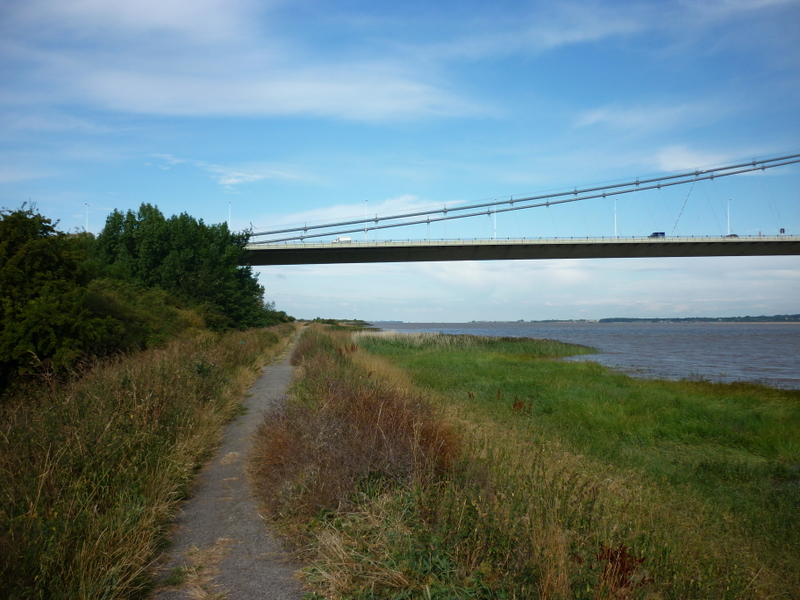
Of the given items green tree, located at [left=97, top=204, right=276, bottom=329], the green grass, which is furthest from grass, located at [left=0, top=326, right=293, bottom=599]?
green tree, located at [left=97, top=204, right=276, bottom=329]

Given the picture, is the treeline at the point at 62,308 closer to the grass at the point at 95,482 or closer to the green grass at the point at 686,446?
the grass at the point at 95,482

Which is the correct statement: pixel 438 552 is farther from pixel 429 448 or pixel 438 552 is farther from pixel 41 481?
pixel 41 481

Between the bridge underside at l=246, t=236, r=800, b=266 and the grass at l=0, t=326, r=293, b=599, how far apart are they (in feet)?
138

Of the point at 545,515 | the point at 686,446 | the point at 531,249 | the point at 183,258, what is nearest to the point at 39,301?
the point at 545,515

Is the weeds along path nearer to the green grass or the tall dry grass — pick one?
the tall dry grass

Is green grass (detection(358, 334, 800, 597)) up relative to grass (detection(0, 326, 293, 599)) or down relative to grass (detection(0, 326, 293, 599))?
down

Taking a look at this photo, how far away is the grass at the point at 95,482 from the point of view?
3.60 m

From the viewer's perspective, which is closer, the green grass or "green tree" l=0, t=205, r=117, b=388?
the green grass

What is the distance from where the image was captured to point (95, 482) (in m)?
5.03

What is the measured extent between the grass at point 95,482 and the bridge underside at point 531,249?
138 feet

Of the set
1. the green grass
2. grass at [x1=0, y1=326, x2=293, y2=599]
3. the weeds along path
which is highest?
grass at [x1=0, y1=326, x2=293, y2=599]

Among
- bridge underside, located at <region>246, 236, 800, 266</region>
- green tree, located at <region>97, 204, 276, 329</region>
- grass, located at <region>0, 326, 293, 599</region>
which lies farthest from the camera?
bridge underside, located at <region>246, 236, 800, 266</region>

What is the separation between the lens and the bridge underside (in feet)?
158

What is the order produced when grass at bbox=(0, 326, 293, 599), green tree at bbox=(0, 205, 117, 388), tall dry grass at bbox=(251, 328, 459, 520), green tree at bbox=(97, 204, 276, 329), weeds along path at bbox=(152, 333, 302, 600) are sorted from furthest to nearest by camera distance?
green tree at bbox=(97, 204, 276, 329) < green tree at bbox=(0, 205, 117, 388) < tall dry grass at bbox=(251, 328, 459, 520) < weeds along path at bbox=(152, 333, 302, 600) < grass at bbox=(0, 326, 293, 599)
